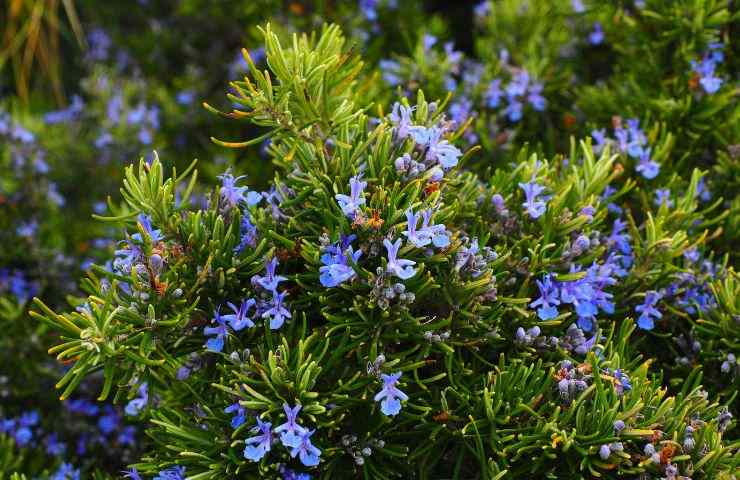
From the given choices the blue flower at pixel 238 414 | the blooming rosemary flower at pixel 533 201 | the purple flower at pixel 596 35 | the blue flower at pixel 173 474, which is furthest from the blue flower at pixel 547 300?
the purple flower at pixel 596 35

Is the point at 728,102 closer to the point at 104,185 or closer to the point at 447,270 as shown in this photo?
the point at 447,270

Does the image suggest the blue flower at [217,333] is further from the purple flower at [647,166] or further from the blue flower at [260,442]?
the purple flower at [647,166]

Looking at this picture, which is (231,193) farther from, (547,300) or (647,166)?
(647,166)

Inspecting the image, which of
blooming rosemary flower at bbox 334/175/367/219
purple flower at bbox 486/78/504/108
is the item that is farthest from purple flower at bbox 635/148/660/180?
blooming rosemary flower at bbox 334/175/367/219

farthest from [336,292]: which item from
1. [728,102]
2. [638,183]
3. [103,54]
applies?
[103,54]

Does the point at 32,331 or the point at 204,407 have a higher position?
the point at 32,331

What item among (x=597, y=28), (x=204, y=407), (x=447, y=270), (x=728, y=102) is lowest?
(x=204, y=407)

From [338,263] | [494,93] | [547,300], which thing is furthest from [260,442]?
[494,93]
